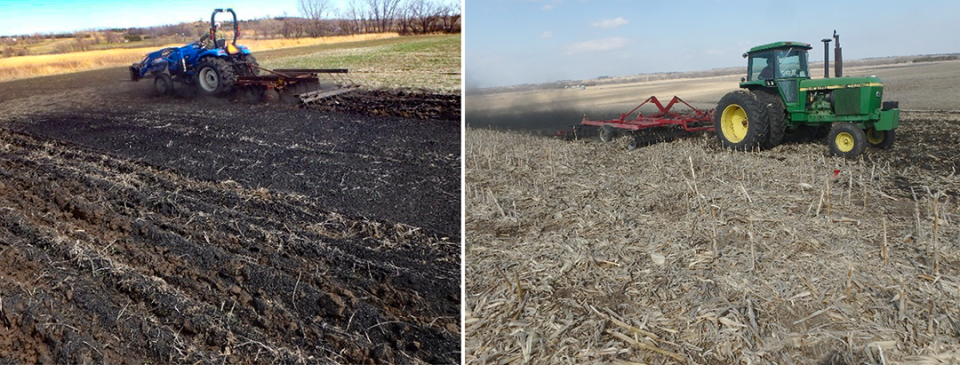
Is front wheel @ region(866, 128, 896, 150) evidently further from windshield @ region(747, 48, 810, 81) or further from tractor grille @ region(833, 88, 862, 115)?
windshield @ region(747, 48, 810, 81)

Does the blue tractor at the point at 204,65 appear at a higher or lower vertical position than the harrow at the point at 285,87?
higher

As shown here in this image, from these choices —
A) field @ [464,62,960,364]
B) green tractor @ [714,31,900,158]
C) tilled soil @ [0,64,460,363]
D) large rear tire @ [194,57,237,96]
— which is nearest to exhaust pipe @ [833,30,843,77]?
green tractor @ [714,31,900,158]

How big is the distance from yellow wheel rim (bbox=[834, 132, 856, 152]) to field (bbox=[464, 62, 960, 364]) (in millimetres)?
599

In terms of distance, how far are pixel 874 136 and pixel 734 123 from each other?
1.65 meters

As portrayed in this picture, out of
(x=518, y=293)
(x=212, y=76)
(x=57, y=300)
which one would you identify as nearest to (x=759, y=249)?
(x=518, y=293)

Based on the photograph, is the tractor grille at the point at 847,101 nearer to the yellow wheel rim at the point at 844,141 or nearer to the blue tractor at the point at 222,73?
the yellow wheel rim at the point at 844,141

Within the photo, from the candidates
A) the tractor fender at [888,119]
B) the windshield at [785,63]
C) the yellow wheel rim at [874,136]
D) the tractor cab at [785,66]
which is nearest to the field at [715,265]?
the tractor fender at [888,119]

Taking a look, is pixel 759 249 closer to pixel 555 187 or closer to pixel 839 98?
pixel 555 187

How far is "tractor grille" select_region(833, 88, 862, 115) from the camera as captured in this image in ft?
23.9

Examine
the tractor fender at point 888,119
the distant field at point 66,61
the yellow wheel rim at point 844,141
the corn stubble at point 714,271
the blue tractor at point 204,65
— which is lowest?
the corn stubble at point 714,271

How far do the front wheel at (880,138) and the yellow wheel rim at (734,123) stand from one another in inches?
57.0

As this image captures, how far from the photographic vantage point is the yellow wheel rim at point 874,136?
7.64m

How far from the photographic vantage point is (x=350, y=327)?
2.91m

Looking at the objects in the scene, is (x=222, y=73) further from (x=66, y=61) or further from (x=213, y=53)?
(x=66, y=61)
